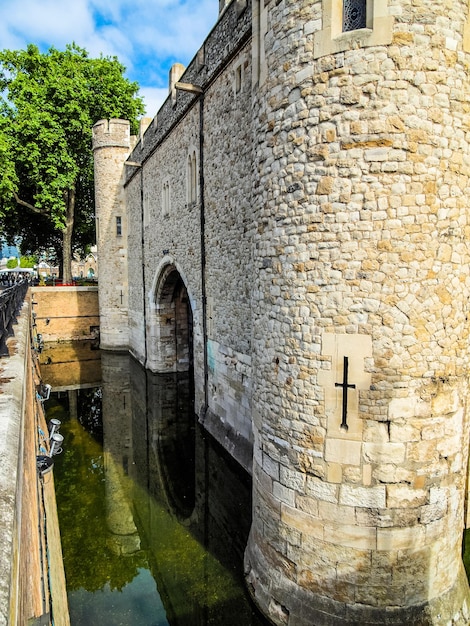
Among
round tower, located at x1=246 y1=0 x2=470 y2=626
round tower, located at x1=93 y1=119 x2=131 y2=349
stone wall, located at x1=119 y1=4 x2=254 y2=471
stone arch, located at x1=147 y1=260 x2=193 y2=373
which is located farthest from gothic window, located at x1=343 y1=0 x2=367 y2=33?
round tower, located at x1=93 y1=119 x2=131 y2=349

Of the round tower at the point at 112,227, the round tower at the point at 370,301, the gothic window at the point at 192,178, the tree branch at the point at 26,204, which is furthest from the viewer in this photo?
the tree branch at the point at 26,204

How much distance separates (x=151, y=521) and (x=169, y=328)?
8.49 m

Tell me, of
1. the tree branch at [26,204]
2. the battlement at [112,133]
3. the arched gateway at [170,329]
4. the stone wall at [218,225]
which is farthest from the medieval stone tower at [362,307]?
the tree branch at [26,204]

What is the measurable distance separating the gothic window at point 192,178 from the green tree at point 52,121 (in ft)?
38.3

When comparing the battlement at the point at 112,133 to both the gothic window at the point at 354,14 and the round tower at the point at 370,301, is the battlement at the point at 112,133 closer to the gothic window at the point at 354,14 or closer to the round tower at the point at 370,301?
the round tower at the point at 370,301

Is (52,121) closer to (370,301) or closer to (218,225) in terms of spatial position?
(218,225)

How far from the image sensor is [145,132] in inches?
584

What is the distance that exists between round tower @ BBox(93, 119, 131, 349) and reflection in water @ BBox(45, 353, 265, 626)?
7749 mm

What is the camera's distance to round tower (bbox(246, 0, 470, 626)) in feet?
12.9

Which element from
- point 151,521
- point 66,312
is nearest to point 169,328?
point 151,521

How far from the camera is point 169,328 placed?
15023 millimetres

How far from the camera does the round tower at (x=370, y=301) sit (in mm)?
3918

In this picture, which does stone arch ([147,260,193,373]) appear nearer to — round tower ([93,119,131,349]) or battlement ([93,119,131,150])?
round tower ([93,119,131,349])

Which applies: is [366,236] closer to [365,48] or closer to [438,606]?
[365,48]
